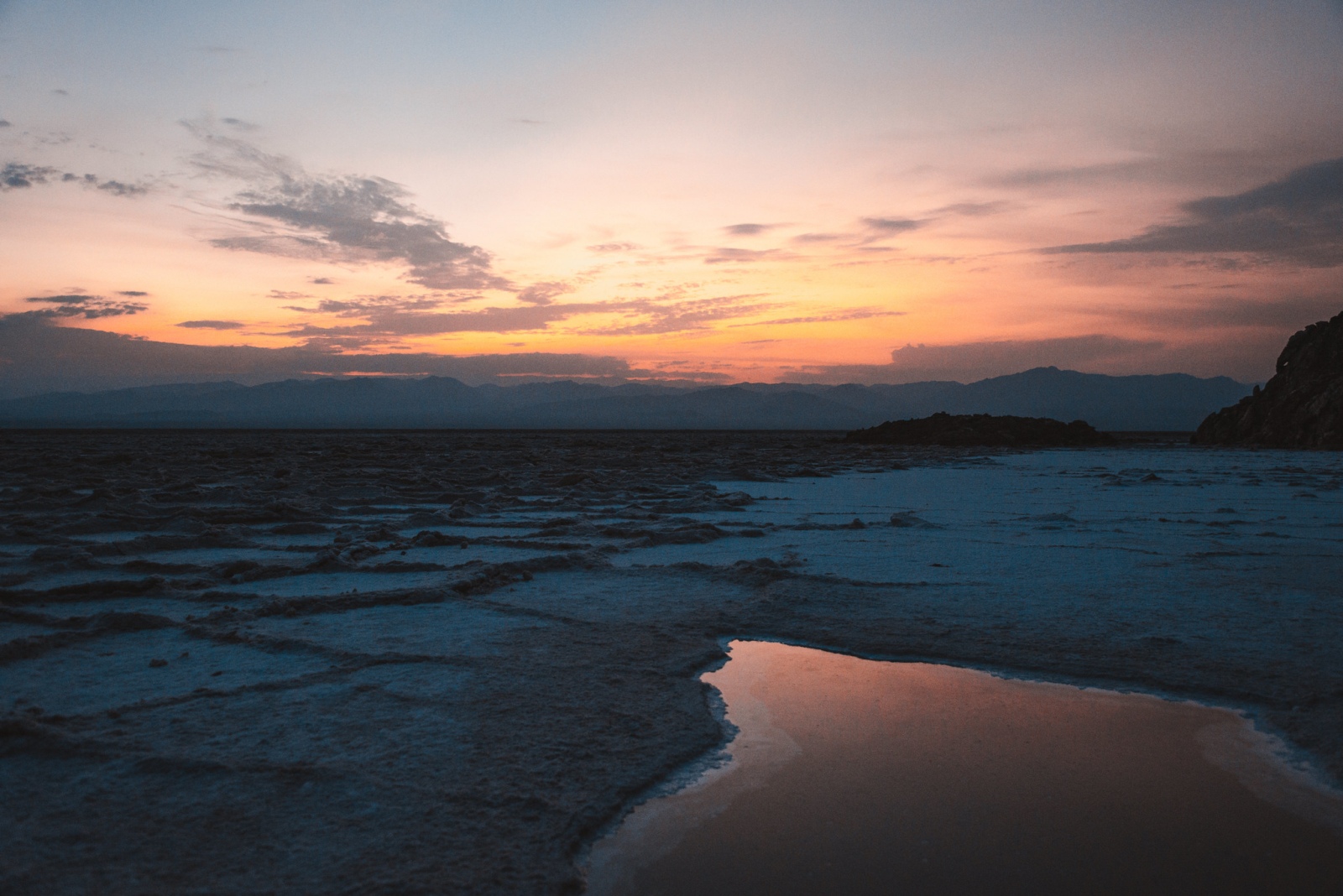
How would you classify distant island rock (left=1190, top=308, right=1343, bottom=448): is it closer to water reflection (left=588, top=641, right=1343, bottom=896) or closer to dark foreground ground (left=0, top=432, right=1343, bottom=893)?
dark foreground ground (left=0, top=432, right=1343, bottom=893)

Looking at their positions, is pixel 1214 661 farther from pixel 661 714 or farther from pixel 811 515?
pixel 811 515

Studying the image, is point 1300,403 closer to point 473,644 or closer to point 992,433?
point 992,433

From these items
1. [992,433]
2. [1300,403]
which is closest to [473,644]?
[992,433]

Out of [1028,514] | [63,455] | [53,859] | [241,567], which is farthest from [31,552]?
[63,455]

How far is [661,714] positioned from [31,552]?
5.04 m

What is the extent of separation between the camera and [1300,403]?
24.9 m

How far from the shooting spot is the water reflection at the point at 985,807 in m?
1.76

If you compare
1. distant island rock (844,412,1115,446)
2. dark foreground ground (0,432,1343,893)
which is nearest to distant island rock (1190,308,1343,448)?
distant island rock (844,412,1115,446)

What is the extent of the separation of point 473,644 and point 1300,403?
1184 inches

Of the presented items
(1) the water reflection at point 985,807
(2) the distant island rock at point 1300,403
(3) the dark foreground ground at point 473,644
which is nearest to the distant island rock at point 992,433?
(2) the distant island rock at point 1300,403

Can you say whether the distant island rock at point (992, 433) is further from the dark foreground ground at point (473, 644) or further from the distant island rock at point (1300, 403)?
the dark foreground ground at point (473, 644)

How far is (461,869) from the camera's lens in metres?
1.73

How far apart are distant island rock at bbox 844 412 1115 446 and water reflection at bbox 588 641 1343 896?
27.6m

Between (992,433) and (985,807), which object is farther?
(992,433)
